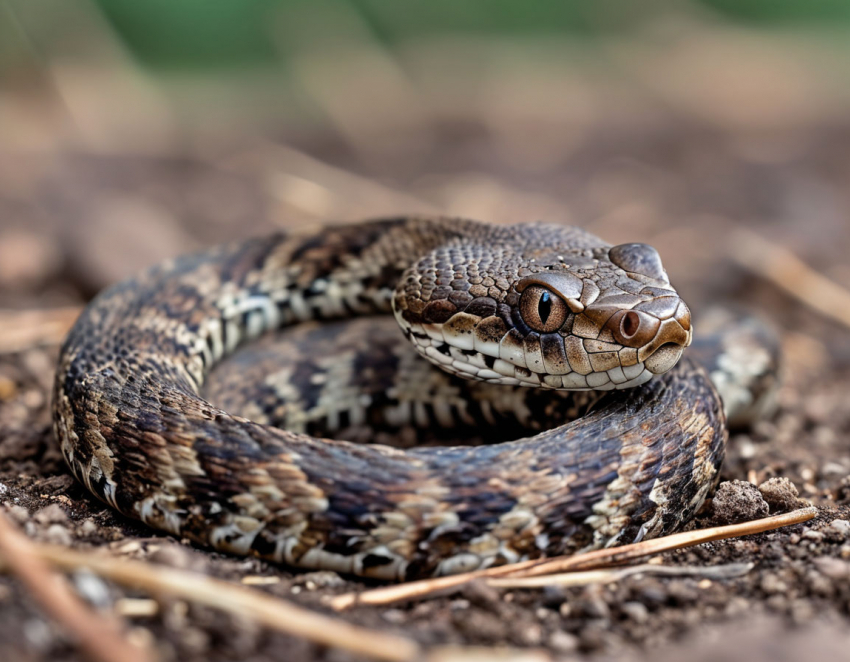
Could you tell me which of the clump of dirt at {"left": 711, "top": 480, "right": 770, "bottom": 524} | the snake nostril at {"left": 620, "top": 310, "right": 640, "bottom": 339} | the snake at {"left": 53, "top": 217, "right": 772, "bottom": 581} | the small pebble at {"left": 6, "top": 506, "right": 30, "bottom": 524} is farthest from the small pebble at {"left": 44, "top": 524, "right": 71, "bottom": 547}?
the clump of dirt at {"left": 711, "top": 480, "right": 770, "bottom": 524}

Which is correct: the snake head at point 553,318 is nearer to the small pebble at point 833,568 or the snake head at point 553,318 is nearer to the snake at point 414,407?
the snake at point 414,407

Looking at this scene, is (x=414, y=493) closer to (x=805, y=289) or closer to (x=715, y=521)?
(x=715, y=521)

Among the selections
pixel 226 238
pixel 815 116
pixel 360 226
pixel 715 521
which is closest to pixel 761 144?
pixel 815 116

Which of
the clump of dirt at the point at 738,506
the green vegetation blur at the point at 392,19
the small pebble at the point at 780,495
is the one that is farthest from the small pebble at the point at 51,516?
the green vegetation blur at the point at 392,19

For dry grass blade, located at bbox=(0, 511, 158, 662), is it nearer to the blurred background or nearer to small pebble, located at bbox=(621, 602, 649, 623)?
small pebble, located at bbox=(621, 602, 649, 623)

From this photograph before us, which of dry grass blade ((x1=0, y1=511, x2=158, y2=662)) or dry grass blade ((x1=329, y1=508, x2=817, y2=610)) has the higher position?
dry grass blade ((x1=0, y1=511, x2=158, y2=662))

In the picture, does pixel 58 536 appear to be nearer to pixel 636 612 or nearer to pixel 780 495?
pixel 636 612
